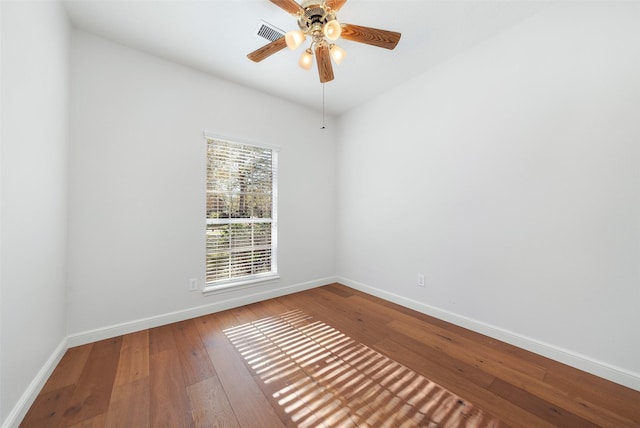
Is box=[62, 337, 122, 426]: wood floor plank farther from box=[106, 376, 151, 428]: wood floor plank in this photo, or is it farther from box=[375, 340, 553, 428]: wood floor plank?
box=[375, 340, 553, 428]: wood floor plank

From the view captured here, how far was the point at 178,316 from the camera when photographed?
2396mm

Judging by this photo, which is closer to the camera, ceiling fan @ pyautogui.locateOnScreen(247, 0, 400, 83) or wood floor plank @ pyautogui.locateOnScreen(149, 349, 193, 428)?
wood floor plank @ pyautogui.locateOnScreen(149, 349, 193, 428)

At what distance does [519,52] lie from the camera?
1938mm

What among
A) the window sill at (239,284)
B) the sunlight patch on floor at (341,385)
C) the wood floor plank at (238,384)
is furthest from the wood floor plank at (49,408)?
the window sill at (239,284)

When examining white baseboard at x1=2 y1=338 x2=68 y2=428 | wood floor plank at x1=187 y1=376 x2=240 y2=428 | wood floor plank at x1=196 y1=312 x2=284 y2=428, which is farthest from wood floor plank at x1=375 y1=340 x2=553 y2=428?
white baseboard at x1=2 y1=338 x2=68 y2=428

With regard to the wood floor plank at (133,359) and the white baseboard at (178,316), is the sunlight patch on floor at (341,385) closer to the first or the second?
the white baseboard at (178,316)

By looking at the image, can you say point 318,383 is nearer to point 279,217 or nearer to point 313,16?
point 279,217

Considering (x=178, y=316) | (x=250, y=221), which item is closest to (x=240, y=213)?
(x=250, y=221)

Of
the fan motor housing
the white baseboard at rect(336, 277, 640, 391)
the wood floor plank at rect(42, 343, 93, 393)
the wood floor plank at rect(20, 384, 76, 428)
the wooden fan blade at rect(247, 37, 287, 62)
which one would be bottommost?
the wood floor plank at rect(20, 384, 76, 428)

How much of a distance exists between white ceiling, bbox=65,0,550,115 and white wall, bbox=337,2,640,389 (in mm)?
264

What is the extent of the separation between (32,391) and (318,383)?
1688mm

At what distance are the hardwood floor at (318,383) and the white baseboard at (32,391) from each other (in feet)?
0.14

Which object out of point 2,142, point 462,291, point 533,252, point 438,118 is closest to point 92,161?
point 2,142

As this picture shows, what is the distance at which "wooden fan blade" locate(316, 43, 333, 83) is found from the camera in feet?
5.69
